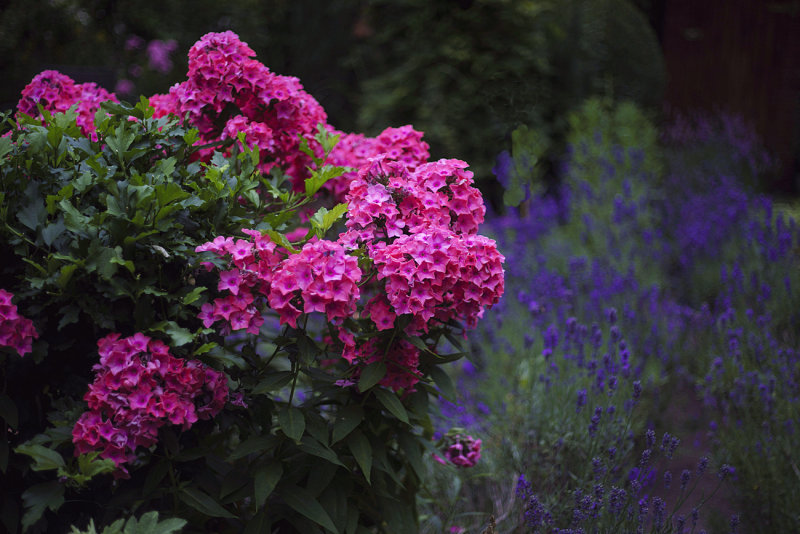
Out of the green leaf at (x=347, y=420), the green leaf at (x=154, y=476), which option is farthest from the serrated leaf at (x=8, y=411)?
the green leaf at (x=347, y=420)

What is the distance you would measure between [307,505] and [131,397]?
0.51 meters

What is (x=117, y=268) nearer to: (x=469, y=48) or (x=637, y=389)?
(x=637, y=389)

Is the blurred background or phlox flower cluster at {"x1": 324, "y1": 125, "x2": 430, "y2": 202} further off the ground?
the blurred background

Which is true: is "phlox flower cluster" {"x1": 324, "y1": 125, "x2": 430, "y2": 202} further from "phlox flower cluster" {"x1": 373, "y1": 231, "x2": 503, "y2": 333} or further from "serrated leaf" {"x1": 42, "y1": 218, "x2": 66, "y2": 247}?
"serrated leaf" {"x1": 42, "y1": 218, "x2": 66, "y2": 247}

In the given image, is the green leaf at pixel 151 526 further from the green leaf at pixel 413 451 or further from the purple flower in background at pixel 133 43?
the purple flower in background at pixel 133 43

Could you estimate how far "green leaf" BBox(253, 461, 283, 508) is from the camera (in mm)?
1552

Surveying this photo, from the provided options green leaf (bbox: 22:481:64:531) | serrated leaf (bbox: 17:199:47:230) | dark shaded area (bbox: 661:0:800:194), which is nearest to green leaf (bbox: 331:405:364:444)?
green leaf (bbox: 22:481:64:531)

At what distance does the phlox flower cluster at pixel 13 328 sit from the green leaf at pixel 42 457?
22cm

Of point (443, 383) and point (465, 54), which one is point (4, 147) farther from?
point (465, 54)

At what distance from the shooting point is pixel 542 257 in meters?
4.04

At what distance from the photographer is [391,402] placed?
1.65 metres

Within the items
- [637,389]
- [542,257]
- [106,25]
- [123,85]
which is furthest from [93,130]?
[106,25]

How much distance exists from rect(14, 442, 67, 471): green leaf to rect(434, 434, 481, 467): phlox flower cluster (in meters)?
1.14

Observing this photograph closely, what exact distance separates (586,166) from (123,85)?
4418 millimetres
